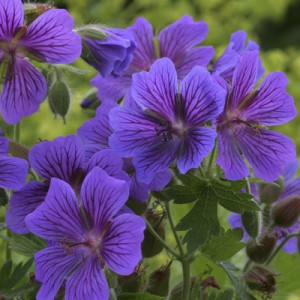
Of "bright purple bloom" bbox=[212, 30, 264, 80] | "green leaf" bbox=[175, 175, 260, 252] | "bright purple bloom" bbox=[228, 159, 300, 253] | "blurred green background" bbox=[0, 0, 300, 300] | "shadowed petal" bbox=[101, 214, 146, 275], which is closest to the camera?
"shadowed petal" bbox=[101, 214, 146, 275]

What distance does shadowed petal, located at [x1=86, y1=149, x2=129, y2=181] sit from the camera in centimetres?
82

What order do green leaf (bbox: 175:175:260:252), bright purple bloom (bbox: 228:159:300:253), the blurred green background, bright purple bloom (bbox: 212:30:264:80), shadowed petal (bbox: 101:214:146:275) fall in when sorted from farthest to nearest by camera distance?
the blurred green background < bright purple bloom (bbox: 228:159:300:253) < bright purple bloom (bbox: 212:30:264:80) < green leaf (bbox: 175:175:260:252) < shadowed petal (bbox: 101:214:146:275)

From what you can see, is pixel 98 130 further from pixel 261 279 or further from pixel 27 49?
pixel 261 279

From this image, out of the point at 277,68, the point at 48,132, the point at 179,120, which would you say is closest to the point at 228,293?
the point at 179,120

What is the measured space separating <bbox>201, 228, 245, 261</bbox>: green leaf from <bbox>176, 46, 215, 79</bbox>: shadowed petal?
275 mm

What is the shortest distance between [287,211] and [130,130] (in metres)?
0.28

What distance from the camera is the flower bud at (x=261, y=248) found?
38.7 inches

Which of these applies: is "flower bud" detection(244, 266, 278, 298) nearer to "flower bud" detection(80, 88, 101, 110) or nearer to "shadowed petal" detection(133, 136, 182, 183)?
"shadowed petal" detection(133, 136, 182, 183)

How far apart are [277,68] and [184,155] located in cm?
149

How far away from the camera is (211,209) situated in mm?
872

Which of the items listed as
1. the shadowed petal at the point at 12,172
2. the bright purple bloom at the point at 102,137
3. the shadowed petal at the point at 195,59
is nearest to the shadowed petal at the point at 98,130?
the bright purple bloom at the point at 102,137

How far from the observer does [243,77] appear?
87 cm

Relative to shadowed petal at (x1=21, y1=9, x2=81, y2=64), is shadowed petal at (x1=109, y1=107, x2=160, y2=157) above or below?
below

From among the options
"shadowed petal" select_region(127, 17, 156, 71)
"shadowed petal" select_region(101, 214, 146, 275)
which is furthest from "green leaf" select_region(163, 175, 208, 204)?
"shadowed petal" select_region(127, 17, 156, 71)
